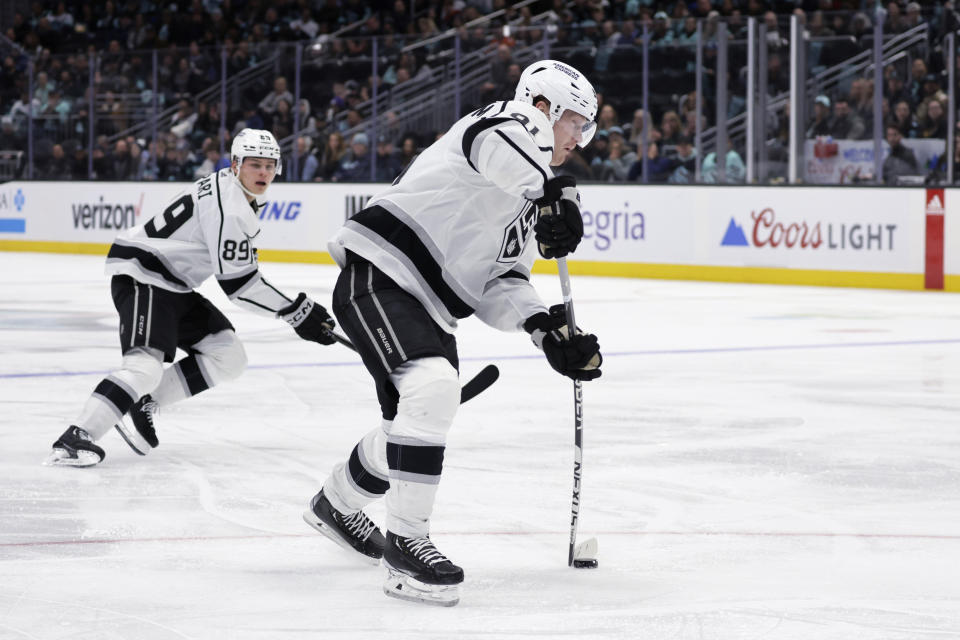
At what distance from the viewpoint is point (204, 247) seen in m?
4.85

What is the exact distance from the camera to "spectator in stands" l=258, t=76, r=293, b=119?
1594 cm

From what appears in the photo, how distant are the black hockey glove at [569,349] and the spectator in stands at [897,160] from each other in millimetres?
Result: 9320

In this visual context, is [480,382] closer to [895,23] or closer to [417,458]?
[417,458]

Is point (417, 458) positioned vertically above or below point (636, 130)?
above

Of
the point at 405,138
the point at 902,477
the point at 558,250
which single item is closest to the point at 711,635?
the point at 558,250

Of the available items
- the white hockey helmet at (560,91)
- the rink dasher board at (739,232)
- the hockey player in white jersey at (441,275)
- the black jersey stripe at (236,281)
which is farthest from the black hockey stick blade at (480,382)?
the rink dasher board at (739,232)

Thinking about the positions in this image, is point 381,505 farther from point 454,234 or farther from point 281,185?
point 281,185

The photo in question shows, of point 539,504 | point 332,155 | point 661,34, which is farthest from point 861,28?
point 539,504

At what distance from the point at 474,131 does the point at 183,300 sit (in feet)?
6.94

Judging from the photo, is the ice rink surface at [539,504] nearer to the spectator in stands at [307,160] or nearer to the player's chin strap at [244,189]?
the player's chin strap at [244,189]

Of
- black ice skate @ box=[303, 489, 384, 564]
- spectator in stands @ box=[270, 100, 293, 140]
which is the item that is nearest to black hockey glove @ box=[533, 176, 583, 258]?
black ice skate @ box=[303, 489, 384, 564]

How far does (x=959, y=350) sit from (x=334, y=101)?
8.91m

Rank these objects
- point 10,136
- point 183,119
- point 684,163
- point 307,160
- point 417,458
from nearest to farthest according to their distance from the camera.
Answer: point 417,458
point 684,163
point 307,160
point 183,119
point 10,136

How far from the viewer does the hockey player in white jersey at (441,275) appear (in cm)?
305
